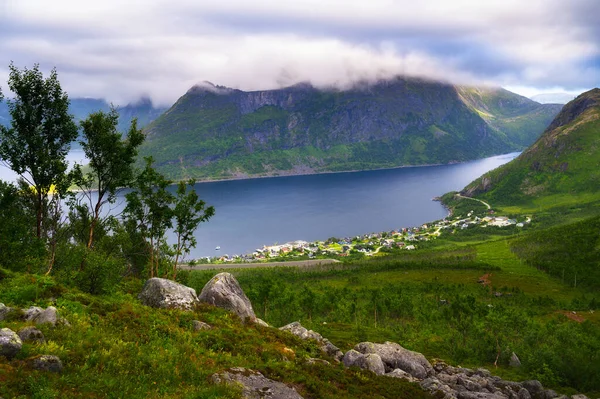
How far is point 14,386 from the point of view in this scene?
14.7 m

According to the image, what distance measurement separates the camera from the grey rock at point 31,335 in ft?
59.7

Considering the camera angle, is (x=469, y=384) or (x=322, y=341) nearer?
(x=469, y=384)

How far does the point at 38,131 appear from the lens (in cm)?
3262

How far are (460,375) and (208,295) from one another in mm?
27015

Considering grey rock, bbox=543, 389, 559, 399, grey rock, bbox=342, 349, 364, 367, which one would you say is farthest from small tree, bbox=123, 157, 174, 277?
grey rock, bbox=543, 389, 559, 399

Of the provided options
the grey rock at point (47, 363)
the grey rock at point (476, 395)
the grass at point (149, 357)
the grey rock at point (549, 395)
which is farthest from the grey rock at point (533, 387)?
the grey rock at point (47, 363)

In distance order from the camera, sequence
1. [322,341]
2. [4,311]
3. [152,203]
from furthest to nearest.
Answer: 1. [152,203]
2. [322,341]
3. [4,311]

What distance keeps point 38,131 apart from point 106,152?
5840 millimetres

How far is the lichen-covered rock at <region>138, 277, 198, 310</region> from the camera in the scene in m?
33.3

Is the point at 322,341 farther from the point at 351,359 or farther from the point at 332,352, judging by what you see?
the point at 351,359

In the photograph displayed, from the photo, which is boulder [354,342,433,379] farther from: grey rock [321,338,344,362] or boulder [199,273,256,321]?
boulder [199,273,256,321]

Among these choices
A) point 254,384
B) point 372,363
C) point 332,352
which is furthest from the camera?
point 332,352

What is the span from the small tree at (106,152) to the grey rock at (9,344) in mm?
19317

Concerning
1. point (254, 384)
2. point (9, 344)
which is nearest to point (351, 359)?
point (254, 384)
